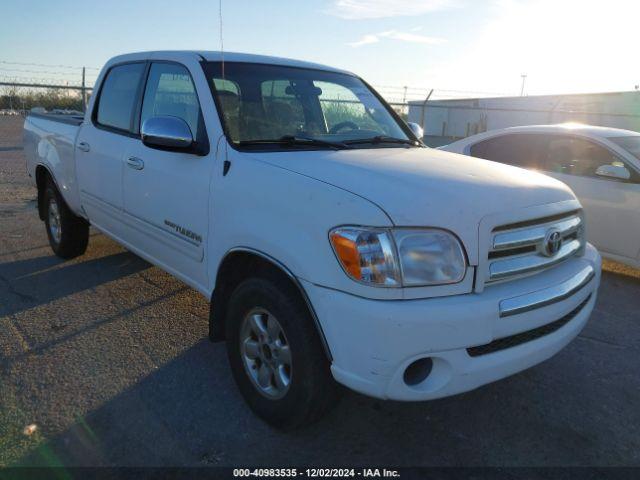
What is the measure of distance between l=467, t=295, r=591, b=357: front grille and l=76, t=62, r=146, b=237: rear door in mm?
2812

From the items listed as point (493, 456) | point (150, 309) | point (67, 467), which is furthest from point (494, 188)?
point (150, 309)

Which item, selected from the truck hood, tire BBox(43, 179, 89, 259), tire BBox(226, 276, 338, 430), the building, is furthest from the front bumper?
the building

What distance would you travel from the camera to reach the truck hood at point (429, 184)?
7.34 ft

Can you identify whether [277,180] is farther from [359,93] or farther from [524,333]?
[359,93]

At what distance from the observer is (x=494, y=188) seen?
2516mm

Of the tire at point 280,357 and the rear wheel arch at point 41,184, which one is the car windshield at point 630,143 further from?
the rear wheel arch at point 41,184

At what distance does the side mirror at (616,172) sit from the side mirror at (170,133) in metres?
4.20

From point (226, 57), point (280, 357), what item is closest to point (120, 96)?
point (226, 57)

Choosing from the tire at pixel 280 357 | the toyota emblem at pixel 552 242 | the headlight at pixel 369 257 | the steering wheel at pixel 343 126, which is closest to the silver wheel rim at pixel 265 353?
the tire at pixel 280 357

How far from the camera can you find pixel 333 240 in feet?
7.30

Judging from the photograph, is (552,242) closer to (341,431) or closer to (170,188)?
(341,431)

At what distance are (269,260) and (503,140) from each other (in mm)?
4606

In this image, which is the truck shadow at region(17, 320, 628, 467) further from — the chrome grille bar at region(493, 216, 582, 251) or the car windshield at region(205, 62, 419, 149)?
the car windshield at region(205, 62, 419, 149)

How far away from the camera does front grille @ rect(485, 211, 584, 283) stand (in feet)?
7.71
